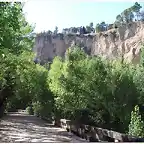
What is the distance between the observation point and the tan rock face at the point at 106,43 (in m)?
60.9

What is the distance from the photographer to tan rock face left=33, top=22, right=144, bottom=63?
2399 inches

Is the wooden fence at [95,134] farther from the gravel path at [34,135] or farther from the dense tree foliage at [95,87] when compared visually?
the dense tree foliage at [95,87]

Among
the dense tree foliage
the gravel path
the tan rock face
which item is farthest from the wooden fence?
the tan rock face

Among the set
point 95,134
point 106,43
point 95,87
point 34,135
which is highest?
point 106,43

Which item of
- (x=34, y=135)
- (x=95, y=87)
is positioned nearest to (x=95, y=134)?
(x=95, y=87)

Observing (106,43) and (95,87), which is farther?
(106,43)

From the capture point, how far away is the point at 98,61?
1741 centimetres

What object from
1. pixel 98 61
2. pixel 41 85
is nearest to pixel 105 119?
pixel 98 61

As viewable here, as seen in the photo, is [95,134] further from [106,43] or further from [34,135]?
[106,43]

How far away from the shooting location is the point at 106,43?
6912 centimetres

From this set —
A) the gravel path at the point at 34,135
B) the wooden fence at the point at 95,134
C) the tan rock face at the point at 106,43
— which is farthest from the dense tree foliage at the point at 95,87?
the tan rock face at the point at 106,43

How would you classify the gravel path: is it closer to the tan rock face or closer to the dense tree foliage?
the dense tree foliage

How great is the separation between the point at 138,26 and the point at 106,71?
4794 centimetres

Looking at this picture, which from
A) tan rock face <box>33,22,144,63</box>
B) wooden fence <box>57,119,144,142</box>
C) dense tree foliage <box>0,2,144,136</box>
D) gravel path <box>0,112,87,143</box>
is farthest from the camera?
tan rock face <box>33,22,144,63</box>
